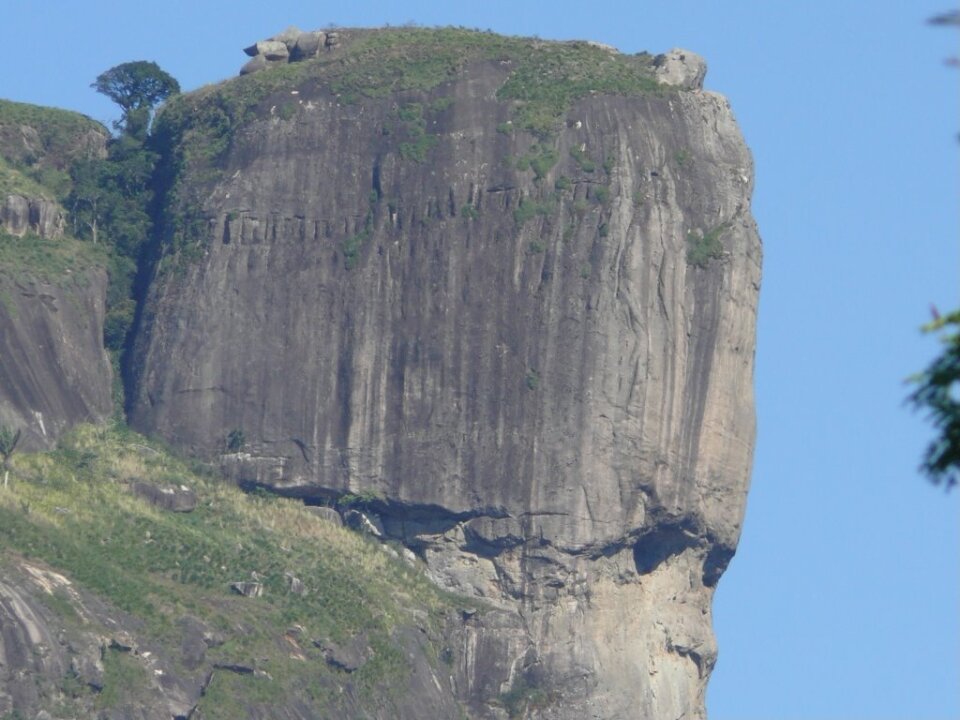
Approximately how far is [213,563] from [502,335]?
11413mm

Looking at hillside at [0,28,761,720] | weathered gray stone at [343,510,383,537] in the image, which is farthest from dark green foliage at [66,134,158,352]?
weathered gray stone at [343,510,383,537]

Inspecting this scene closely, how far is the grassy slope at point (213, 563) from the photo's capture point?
6297 centimetres

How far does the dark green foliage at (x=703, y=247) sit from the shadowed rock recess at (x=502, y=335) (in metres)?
0.06

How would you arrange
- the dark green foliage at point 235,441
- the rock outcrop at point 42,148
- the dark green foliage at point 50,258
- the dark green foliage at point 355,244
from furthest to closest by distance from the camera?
the rock outcrop at point 42,148 < the dark green foliage at point 50,258 < the dark green foliage at point 355,244 < the dark green foliage at point 235,441

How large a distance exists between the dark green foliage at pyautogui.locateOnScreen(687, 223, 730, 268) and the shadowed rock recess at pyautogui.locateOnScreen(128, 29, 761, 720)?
64 mm

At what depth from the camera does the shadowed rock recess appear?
7150 centimetres

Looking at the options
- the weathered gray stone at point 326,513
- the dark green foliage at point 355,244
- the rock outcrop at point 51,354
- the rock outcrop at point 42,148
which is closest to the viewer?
the weathered gray stone at point 326,513

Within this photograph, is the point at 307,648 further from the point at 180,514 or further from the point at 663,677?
the point at 663,677

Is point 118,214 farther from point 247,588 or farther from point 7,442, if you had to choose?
point 247,588

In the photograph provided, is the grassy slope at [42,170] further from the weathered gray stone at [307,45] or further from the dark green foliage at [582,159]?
the dark green foliage at [582,159]

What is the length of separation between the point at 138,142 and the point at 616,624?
2362 cm

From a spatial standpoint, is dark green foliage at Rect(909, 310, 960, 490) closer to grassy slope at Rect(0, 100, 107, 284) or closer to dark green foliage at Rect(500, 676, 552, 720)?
dark green foliage at Rect(500, 676, 552, 720)

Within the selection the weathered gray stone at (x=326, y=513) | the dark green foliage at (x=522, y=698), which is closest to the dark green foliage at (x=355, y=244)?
the weathered gray stone at (x=326, y=513)

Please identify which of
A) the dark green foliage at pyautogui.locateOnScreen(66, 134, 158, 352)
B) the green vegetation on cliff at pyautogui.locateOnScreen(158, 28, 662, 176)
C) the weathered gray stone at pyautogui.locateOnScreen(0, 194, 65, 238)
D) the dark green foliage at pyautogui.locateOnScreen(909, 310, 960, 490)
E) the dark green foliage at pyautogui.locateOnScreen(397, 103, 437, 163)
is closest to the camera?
the dark green foliage at pyautogui.locateOnScreen(909, 310, 960, 490)
